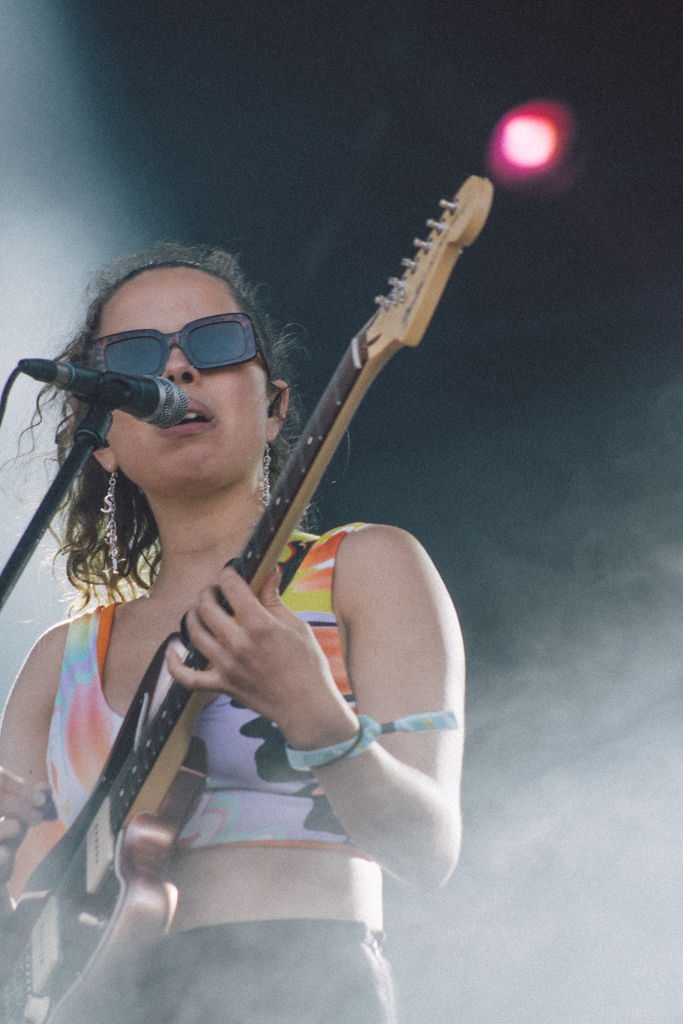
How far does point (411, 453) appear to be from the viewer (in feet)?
9.37

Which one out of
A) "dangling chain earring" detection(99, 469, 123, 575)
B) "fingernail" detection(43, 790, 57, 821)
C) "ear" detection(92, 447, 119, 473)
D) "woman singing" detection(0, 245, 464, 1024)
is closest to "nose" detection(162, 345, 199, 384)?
"woman singing" detection(0, 245, 464, 1024)

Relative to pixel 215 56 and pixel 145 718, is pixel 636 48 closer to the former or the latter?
pixel 215 56

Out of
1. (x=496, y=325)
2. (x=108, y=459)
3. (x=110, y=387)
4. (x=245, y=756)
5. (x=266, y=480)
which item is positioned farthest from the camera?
(x=496, y=325)

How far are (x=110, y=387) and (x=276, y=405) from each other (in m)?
0.67

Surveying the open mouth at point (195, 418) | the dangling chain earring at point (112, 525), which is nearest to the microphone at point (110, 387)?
the open mouth at point (195, 418)

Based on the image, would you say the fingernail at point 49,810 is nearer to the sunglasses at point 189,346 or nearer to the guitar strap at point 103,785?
the guitar strap at point 103,785

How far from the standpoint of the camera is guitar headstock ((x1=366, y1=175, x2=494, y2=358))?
39.2 inches

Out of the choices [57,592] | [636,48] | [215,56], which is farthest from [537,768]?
[215,56]

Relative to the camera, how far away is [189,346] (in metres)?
1.64

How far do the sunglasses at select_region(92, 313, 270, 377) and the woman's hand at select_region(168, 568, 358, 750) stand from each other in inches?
25.2

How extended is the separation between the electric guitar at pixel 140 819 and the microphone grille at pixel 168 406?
0.19 meters

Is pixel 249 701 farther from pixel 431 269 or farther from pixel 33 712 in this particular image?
pixel 33 712

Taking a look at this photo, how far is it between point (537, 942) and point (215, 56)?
254cm

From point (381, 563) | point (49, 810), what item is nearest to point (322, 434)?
point (381, 563)
